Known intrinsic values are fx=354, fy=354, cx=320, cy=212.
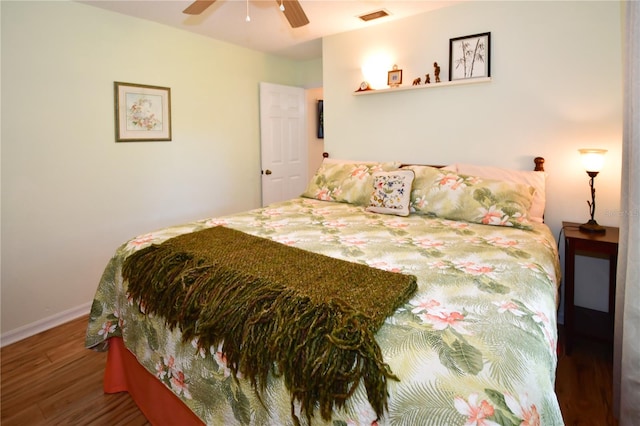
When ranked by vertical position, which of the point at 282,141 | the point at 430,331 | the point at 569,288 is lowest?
the point at 569,288

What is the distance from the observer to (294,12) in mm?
2023

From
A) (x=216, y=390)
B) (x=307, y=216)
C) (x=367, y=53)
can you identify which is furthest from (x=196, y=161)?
(x=216, y=390)

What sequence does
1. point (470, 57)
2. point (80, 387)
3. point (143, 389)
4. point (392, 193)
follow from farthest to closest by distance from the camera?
point (470, 57), point (392, 193), point (80, 387), point (143, 389)

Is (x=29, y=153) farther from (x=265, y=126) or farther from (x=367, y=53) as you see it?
(x=367, y=53)

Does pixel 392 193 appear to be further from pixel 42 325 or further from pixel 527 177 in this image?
pixel 42 325

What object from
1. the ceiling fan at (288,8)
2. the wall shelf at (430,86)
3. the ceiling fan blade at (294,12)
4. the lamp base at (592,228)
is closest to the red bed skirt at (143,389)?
the ceiling fan at (288,8)

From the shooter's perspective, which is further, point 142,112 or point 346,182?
point 142,112

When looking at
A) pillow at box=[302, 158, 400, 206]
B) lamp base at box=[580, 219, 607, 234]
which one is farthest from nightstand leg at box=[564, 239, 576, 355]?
pillow at box=[302, 158, 400, 206]

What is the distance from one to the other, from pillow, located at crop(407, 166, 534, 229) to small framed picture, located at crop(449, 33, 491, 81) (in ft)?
2.83

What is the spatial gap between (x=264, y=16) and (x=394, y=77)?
1202 millimetres

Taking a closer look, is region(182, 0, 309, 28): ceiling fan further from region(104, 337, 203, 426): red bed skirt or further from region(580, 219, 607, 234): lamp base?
region(580, 219, 607, 234): lamp base

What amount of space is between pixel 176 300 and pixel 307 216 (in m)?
1.16

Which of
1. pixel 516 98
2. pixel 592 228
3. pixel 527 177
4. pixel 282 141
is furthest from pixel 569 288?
pixel 282 141

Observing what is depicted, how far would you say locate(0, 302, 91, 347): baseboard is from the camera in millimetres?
2416
